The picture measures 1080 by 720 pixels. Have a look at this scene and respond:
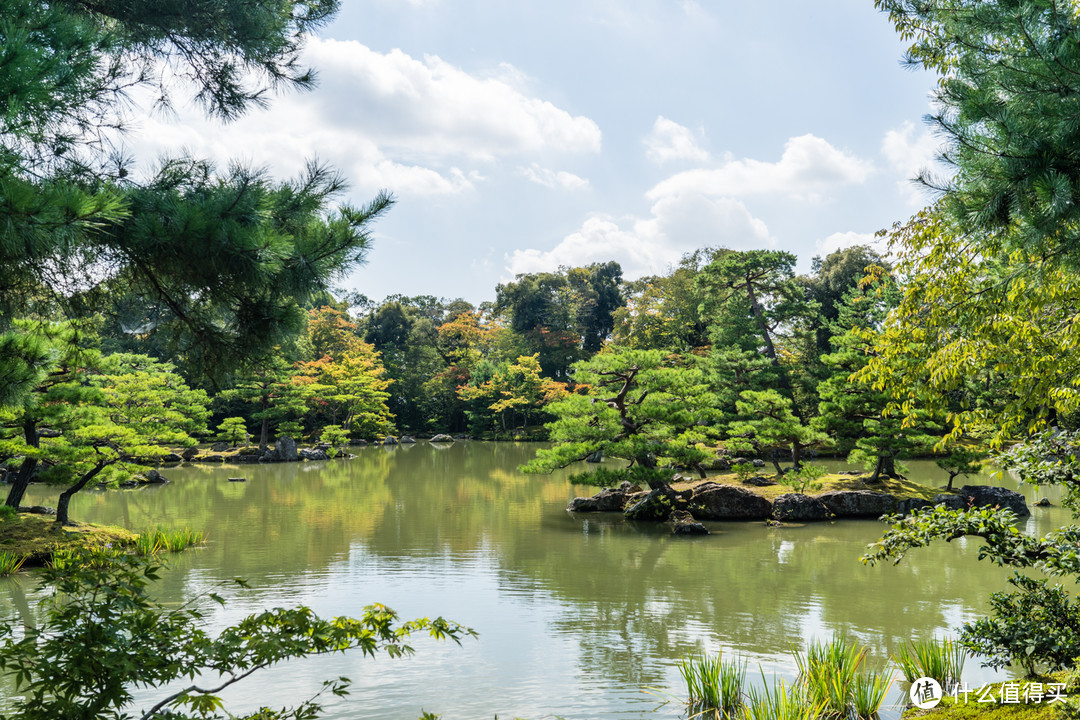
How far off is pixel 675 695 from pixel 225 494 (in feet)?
34.5

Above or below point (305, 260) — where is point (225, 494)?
below

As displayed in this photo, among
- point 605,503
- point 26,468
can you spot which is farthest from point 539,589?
point 26,468

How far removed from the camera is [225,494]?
1220cm

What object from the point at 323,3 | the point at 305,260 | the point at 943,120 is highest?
the point at 323,3

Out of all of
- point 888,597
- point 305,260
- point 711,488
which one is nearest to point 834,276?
point 711,488

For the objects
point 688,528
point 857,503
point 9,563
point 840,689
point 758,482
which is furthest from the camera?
point 758,482

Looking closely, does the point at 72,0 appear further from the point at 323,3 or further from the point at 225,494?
the point at 225,494

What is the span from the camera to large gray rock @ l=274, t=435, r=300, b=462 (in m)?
18.6

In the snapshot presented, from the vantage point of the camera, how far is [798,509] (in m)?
9.49

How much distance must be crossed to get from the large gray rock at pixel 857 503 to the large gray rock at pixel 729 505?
86 cm

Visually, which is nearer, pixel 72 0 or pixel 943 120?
pixel 943 120

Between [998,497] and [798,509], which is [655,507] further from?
[998,497]

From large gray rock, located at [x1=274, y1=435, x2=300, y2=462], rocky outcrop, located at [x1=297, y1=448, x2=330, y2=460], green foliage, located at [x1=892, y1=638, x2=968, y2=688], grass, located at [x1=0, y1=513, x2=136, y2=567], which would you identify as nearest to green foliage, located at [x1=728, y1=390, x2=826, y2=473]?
green foliage, located at [x1=892, y1=638, x2=968, y2=688]

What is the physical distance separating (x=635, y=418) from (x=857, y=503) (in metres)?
3.32
